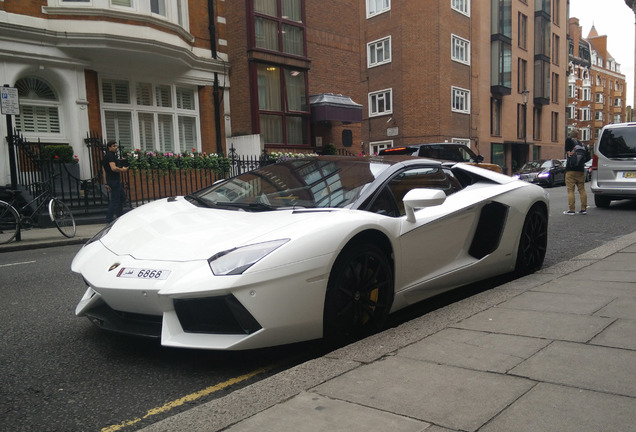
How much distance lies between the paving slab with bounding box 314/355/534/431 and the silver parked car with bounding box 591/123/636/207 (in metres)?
10.7

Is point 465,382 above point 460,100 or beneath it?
beneath

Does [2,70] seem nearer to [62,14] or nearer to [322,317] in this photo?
[62,14]

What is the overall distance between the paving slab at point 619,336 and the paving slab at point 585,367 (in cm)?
9

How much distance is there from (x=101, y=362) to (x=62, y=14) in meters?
12.9

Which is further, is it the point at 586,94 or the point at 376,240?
the point at 586,94

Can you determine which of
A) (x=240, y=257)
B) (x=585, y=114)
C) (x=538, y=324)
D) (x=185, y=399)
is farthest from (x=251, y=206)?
(x=585, y=114)

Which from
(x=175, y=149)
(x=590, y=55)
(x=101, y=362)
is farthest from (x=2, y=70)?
(x=590, y=55)

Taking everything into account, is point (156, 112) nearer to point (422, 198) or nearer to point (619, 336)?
point (422, 198)

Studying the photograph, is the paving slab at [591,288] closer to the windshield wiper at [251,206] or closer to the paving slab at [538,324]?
the paving slab at [538,324]

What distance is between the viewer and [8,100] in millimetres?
9297

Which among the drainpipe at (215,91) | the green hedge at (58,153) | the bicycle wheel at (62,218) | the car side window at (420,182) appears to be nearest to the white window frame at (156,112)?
the drainpipe at (215,91)

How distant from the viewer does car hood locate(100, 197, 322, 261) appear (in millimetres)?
2969

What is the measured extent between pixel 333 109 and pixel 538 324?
16691 millimetres

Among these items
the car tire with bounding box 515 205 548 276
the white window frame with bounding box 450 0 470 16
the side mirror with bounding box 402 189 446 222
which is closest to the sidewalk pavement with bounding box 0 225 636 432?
the side mirror with bounding box 402 189 446 222
